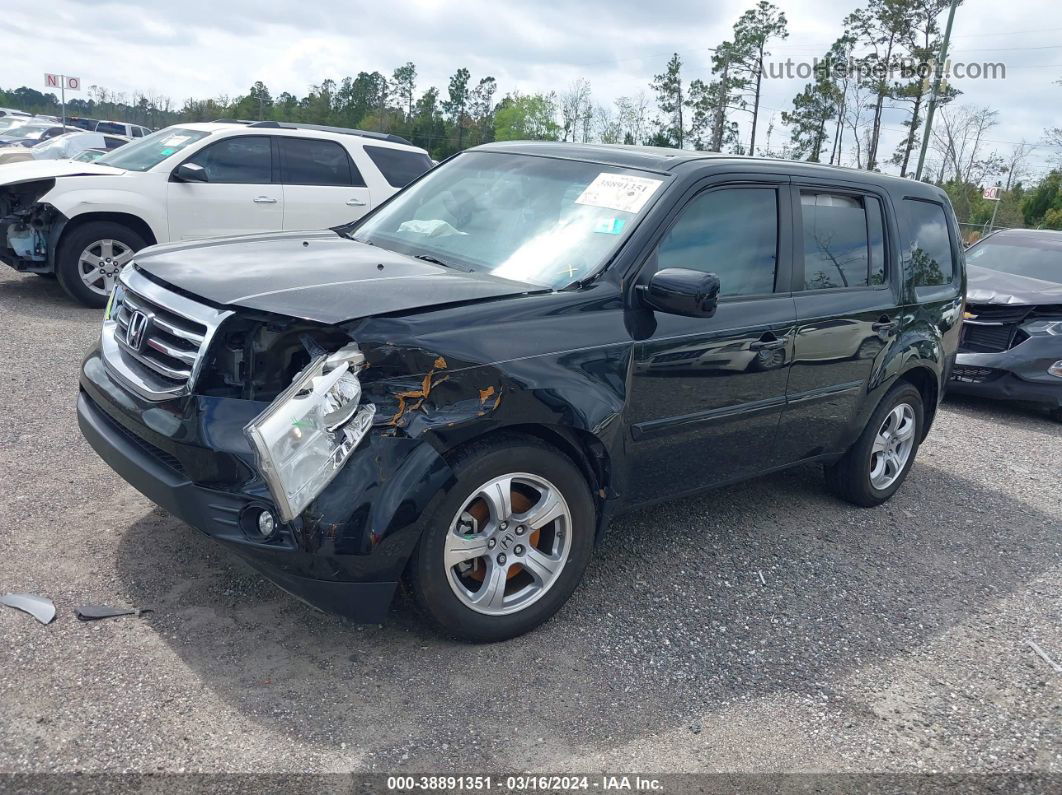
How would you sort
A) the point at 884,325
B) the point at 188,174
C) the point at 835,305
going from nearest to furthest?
the point at 835,305, the point at 884,325, the point at 188,174

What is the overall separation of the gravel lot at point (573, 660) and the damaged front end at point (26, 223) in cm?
385

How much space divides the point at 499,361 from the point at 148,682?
5.14ft

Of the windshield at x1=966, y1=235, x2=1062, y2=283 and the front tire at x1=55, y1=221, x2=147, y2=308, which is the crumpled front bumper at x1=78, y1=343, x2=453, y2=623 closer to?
the front tire at x1=55, y1=221, x2=147, y2=308

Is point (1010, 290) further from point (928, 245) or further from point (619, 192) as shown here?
point (619, 192)

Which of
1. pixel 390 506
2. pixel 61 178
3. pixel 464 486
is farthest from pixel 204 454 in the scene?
pixel 61 178

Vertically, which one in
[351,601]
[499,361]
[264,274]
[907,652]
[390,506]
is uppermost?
[264,274]

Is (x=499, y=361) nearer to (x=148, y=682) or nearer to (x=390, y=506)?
(x=390, y=506)

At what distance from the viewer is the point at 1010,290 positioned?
8312mm

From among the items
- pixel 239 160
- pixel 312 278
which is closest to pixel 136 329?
pixel 312 278

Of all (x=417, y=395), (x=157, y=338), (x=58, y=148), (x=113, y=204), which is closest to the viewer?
(x=417, y=395)

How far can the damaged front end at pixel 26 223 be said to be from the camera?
8.02 m

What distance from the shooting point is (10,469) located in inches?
175

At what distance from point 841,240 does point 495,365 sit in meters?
2.48

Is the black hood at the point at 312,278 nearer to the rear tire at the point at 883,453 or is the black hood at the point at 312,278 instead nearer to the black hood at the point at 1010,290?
the rear tire at the point at 883,453
